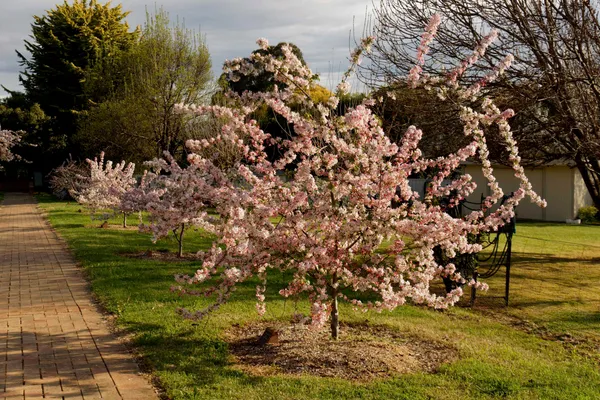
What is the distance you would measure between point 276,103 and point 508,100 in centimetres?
695

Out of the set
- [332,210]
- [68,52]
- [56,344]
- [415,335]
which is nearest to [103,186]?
[56,344]

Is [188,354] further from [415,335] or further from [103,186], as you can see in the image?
[103,186]

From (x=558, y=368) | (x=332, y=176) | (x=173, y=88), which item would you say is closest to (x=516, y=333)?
(x=558, y=368)

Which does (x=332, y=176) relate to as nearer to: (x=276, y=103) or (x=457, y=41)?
(x=276, y=103)

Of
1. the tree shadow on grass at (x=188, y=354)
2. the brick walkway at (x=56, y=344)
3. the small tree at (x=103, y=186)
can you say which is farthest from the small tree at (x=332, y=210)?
the small tree at (x=103, y=186)

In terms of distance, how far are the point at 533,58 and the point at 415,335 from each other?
6.94m

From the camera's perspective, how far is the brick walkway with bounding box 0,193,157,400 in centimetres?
493

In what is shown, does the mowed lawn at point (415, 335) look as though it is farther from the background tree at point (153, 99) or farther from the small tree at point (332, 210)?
the background tree at point (153, 99)

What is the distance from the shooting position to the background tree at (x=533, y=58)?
10.1 meters

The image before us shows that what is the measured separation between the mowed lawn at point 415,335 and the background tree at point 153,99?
526 inches

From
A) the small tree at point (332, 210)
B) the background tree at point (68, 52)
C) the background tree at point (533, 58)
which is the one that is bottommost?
the small tree at point (332, 210)

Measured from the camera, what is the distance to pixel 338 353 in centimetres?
586

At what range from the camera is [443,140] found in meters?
12.4

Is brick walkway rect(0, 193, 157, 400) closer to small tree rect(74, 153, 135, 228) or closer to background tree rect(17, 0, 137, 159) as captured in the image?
small tree rect(74, 153, 135, 228)
